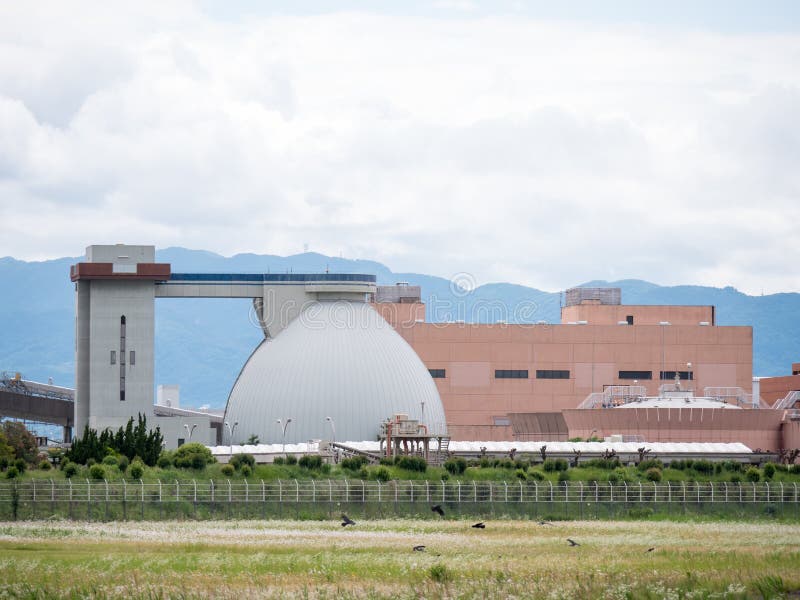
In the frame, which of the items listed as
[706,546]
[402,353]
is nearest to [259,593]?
[706,546]

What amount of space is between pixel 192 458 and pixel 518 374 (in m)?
56.4

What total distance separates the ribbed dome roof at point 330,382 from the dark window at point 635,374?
76.7 feet

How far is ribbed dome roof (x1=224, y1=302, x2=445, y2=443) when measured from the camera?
392ft

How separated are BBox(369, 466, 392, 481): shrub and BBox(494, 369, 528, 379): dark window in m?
53.8

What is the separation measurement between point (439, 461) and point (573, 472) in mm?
16037

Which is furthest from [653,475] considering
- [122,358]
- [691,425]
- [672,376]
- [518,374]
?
[672,376]

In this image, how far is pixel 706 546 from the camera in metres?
55.6

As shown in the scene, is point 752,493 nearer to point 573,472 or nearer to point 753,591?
Answer: point 573,472

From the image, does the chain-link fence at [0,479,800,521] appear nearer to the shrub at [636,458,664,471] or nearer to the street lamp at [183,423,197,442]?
the shrub at [636,458,664,471]

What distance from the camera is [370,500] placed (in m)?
74.4

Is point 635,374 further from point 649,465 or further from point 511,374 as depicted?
point 649,465

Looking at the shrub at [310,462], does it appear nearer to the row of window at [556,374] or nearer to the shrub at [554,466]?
the shrub at [554,466]

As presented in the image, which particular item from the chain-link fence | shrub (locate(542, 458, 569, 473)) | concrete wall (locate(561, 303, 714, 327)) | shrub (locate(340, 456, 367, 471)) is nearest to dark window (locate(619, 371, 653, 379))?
concrete wall (locate(561, 303, 714, 327))

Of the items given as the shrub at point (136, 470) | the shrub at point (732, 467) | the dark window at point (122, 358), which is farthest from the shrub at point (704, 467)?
the dark window at point (122, 358)
